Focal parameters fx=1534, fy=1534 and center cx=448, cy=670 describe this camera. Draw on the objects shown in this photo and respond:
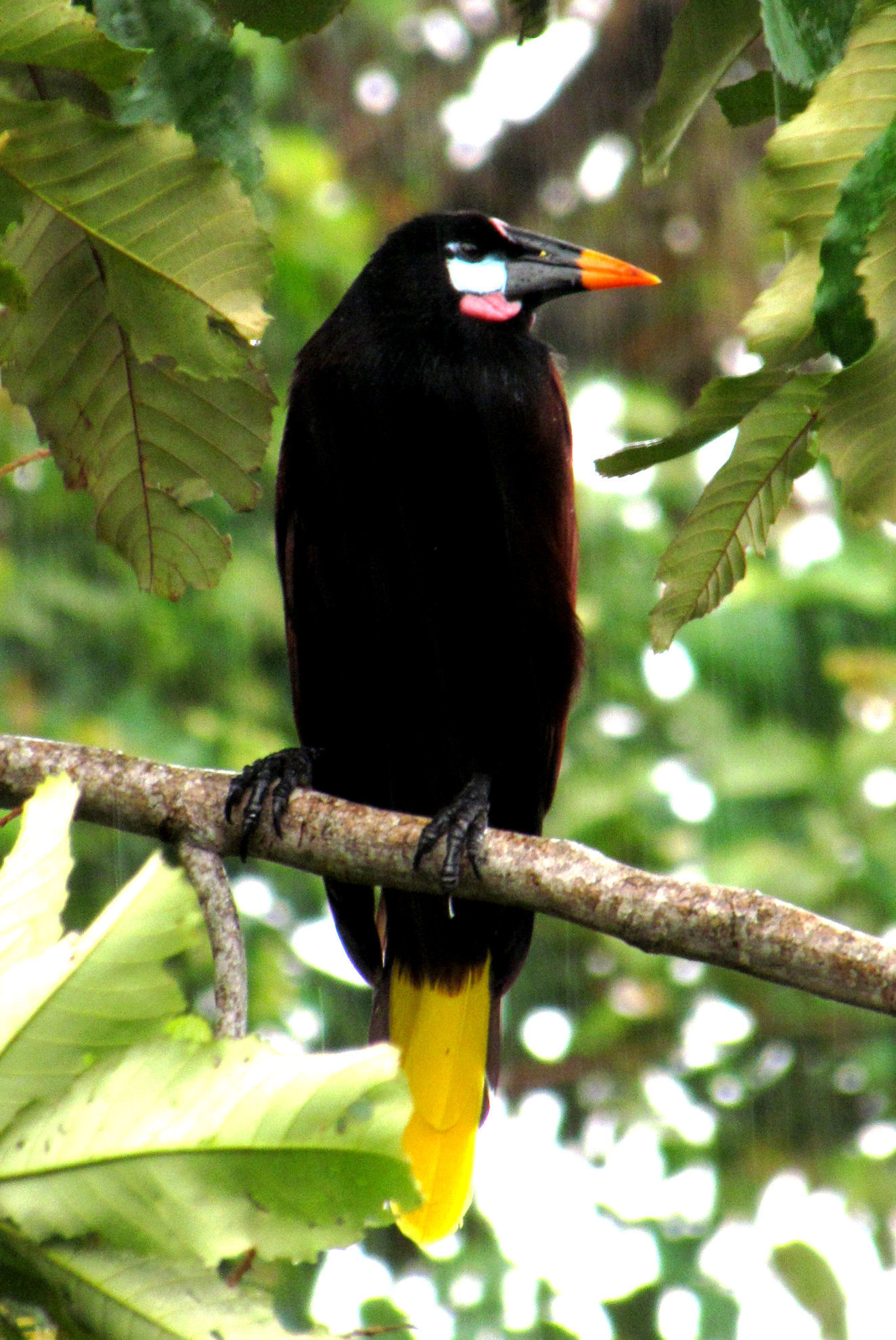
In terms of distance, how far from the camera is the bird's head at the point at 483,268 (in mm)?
2555

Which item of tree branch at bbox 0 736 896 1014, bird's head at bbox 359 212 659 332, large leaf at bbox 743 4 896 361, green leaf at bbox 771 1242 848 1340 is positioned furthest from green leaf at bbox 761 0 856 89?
green leaf at bbox 771 1242 848 1340

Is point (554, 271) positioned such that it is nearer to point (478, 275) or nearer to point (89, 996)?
point (478, 275)

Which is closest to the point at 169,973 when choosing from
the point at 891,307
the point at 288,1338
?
the point at 288,1338

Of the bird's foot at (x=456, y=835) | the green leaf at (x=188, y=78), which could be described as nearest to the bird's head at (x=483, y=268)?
the bird's foot at (x=456, y=835)

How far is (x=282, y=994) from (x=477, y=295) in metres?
1.77

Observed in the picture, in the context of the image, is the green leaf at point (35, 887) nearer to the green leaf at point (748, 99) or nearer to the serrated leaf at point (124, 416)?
the serrated leaf at point (124, 416)

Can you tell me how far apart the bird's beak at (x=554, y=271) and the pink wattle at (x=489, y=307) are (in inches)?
0.8

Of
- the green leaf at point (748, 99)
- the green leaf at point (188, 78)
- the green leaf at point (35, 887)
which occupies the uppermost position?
the green leaf at point (748, 99)

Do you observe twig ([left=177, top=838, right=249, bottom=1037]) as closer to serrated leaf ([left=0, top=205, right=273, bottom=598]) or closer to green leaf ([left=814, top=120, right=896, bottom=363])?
serrated leaf ([left=0, top=205, right=273, bottom=598])

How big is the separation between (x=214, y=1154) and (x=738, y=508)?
758 millimetres

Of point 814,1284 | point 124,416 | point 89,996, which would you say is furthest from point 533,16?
point 814,1284

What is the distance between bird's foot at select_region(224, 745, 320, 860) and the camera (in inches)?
71.9

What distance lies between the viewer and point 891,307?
3.46 feet

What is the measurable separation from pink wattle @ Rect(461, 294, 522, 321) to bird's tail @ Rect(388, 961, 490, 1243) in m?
1.16
